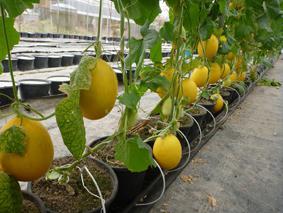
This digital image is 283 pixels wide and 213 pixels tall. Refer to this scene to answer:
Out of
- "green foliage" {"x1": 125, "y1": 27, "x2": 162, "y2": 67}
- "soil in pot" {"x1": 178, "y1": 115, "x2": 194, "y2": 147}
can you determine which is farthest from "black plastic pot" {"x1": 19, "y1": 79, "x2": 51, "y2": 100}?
"green foliage" {"x1": 125, "y1": 27, "x2": 162, "y2": 67}

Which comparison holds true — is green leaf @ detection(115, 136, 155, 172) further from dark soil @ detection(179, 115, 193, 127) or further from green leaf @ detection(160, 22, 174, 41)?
dark soil @ detection(179, 115, 193, 127)

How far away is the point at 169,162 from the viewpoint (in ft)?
3.72

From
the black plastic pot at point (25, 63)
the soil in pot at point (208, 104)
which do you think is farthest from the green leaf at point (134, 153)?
the black plastic pot at point (25, 63)

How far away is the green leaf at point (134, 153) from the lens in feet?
2.38

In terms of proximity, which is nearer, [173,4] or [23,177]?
[23,177]

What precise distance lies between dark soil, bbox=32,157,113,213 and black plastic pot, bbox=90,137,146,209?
0.36 feet

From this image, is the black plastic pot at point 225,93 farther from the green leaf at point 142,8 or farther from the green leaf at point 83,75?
the green leaf at point 83,75

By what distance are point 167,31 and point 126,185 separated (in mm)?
599

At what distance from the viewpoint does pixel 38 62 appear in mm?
4633

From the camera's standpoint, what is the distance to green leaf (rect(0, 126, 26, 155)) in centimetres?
47

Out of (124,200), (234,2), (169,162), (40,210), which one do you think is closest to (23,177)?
(40,210)

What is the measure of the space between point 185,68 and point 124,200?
61 centimetres

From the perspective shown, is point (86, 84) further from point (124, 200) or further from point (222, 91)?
point (222, 91)

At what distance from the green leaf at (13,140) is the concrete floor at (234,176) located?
1.01 meters
